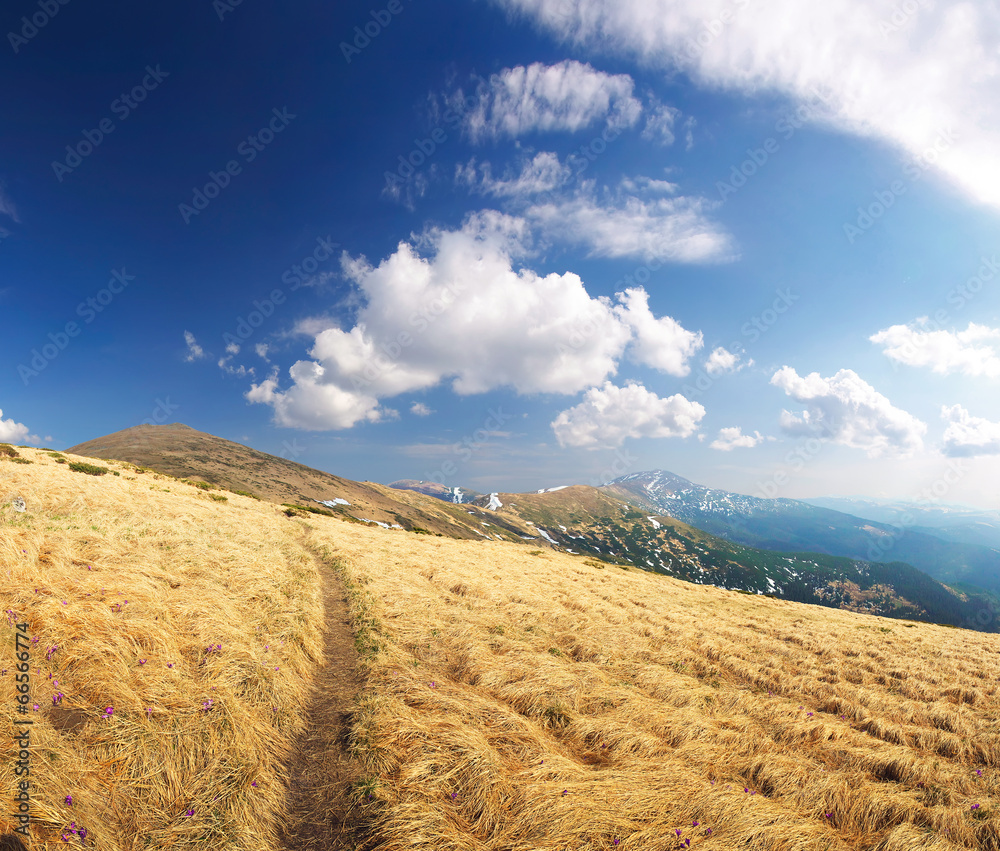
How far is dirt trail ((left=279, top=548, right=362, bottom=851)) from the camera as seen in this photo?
5.80 meters

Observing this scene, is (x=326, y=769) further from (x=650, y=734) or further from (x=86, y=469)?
(x=86, y=469)

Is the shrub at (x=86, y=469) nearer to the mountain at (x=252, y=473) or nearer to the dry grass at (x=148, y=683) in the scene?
the dry grass at (x=148, y=683)

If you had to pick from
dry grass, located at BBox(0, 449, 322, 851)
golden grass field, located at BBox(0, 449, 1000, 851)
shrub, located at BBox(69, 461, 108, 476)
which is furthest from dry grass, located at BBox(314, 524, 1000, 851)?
shrub, located at BBox(69, 461, 108, 476)

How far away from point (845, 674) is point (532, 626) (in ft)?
37.5

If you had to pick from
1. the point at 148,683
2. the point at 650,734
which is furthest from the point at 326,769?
the point at 650,734

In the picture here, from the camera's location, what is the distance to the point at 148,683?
288 inches

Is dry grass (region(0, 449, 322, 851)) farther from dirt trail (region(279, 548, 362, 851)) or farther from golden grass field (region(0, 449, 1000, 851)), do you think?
dirt trail (region(279, 548, 362, 851))

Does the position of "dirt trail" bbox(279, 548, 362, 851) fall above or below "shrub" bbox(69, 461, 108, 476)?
below

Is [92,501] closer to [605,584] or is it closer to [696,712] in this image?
[696,712]

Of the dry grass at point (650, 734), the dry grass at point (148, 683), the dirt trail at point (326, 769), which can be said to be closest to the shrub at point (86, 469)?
the dry grass at point (148, 683)

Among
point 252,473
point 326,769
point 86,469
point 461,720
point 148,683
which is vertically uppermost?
point 86,469

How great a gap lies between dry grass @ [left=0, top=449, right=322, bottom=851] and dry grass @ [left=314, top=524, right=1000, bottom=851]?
1955 mm

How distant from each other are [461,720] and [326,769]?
2.60 metres

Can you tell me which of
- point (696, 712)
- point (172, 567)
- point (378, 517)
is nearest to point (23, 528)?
point (172, 567)
